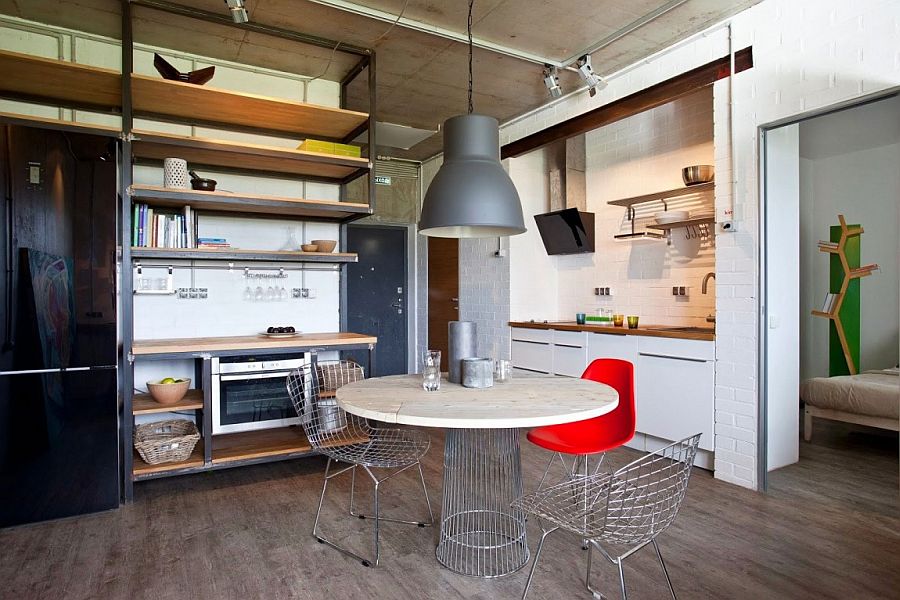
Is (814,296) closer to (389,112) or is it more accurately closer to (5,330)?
A: (389,112)

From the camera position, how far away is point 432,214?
8.93 ft

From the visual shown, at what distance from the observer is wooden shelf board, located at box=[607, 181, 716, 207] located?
4.22 m

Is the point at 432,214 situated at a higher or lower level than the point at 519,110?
lower

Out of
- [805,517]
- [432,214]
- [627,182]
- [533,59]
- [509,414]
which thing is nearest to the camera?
[509,414]

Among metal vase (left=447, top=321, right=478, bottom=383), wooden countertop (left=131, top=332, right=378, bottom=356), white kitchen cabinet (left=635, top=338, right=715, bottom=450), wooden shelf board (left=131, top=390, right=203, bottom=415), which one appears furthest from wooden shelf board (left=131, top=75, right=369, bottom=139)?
white kitchen cabinet (left=635, top=338, right=715, bottom=450)

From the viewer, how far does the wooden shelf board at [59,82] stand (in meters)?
3.15

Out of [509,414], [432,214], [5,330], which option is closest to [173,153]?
[5,330]

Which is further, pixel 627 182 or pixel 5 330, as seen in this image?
pixel 627 182

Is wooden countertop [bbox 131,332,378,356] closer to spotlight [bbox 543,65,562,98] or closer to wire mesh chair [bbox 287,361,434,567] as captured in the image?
wire mesh chair [bbox 287,361,434,567]

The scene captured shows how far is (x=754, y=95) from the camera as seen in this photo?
339 cm

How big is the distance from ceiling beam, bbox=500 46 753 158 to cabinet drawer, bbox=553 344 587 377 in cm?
185

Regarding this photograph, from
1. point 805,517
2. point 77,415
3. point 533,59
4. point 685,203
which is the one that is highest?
point 533,59

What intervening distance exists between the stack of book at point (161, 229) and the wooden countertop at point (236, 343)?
2.05 ft

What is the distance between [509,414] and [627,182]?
12.4 feet
